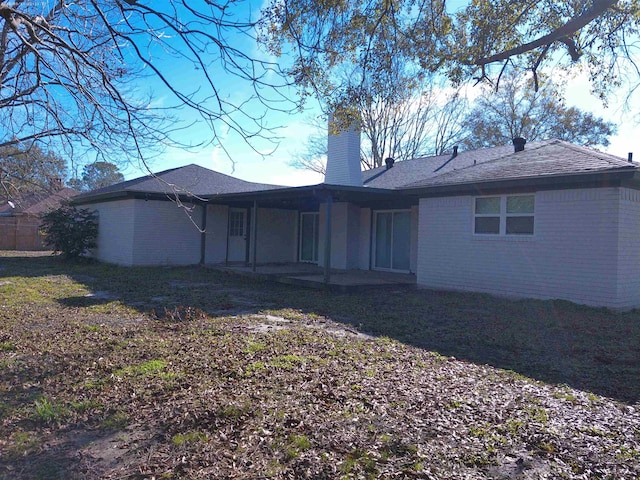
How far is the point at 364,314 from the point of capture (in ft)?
29.3

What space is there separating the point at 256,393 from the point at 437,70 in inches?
270

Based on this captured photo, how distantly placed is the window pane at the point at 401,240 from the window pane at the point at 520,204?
4.36m

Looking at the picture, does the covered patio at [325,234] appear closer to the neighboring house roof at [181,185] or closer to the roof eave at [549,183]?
the neighboring house roof at [181,185]

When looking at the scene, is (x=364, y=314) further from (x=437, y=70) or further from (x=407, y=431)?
(x=407, y=431)

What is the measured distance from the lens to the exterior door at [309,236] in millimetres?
19097

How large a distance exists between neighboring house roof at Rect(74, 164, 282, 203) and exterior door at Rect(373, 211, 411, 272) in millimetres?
5255

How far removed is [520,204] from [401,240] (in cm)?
498

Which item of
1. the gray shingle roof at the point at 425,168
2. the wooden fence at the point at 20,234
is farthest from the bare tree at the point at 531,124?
the wooden fence at the point at 20,234

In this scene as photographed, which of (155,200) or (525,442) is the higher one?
(155,200)

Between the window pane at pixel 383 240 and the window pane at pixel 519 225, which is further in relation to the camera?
the window pane at pixel 383 240

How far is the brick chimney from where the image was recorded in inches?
674

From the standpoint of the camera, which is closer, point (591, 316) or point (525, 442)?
point (525, 442)

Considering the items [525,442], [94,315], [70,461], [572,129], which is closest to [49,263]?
[94,315]

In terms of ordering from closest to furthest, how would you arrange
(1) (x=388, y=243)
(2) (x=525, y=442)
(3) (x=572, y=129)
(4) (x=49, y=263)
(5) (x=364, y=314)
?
(2) (x=525, y=442), (5) (x=364, y=314), (1) (x=388, y=243), (4) (x=49, y=263), (3) (x=572, y=129)
